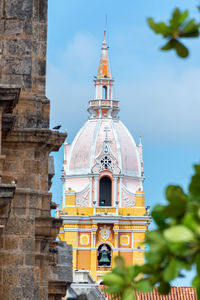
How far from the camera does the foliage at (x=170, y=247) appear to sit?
354cm

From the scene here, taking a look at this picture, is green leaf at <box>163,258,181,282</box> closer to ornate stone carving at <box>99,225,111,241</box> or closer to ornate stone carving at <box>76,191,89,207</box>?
ornate stone carving at <box>99,225,111,241</box>

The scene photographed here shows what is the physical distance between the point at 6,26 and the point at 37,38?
0.55 m

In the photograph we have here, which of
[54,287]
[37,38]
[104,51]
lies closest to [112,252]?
[104,51]

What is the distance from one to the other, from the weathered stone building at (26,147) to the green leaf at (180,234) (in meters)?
11.1

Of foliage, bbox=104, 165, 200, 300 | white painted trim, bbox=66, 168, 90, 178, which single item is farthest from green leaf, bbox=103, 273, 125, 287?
white painted trim, bbox=66, 168, 90, 178

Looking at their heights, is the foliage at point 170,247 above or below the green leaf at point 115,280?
above

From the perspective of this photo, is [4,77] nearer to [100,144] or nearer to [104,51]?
[100,144]

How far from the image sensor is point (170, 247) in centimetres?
357

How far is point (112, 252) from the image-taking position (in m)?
66.1

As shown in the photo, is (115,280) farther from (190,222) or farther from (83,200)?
(83,200)

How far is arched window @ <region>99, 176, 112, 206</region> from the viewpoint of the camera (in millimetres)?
69188

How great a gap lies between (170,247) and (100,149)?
213 feet

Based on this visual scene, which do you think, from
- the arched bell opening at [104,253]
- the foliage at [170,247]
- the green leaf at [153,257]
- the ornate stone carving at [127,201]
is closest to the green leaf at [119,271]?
the foliage at [170,247]

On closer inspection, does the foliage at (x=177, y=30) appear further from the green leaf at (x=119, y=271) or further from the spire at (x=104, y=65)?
the spire at (x=104, y=65)
